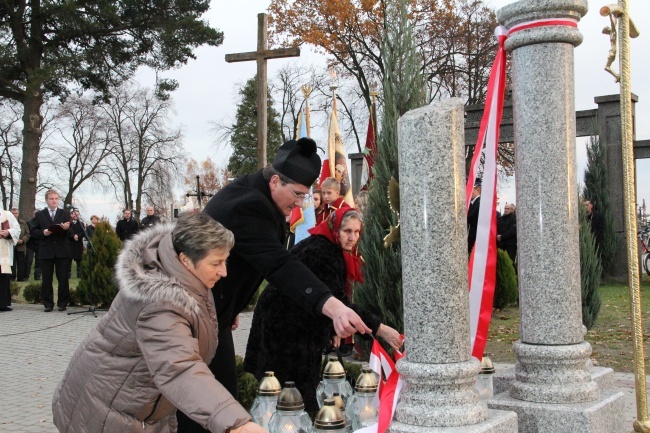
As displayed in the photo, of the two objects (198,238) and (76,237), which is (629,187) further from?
(76,237)

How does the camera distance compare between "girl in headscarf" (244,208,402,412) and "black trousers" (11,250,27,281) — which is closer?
"girl in headscarf" (244,208,402,412)

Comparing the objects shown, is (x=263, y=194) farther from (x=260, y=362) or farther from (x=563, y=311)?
(x=563, y=311)

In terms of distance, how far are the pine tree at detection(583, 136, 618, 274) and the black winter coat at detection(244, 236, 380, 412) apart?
13801mm

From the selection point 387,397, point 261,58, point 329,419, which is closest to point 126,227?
point 261,58

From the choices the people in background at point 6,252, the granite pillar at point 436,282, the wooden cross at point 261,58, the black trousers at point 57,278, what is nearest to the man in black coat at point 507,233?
the wooden cross at point 261,58

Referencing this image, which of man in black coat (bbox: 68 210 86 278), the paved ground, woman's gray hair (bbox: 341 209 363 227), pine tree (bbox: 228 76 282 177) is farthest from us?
pine tree (bbox: 228 76 282 177)

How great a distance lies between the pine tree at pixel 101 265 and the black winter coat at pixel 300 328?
828cm

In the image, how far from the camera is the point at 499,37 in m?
4.50

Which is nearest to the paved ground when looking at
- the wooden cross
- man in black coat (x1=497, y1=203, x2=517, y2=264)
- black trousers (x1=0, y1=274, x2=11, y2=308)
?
black trousers (x1=0, y1=274, x2=11, y2=308)

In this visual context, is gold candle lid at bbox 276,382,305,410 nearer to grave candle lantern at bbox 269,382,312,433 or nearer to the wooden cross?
grave candle lantern at bbox 269,382,312,433

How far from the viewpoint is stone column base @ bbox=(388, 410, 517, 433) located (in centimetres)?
315

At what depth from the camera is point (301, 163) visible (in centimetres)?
369

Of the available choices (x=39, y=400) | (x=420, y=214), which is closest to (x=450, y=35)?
Result: (x=39, y=400)

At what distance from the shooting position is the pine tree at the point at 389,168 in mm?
6684
